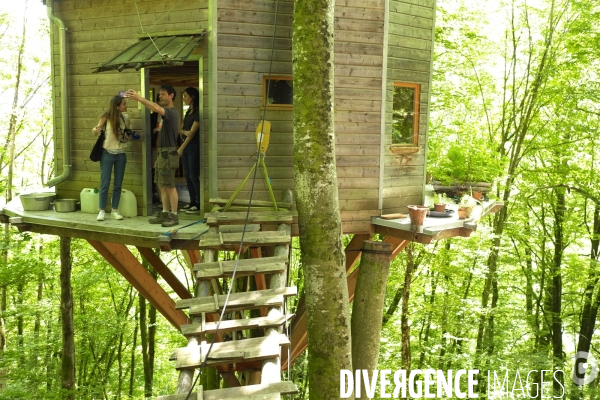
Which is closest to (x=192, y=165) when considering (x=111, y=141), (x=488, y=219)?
(x=111, y=141)

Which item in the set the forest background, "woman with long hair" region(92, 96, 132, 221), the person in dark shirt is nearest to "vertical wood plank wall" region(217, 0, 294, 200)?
"woman with long hair" region(92, 96, 132, 221)

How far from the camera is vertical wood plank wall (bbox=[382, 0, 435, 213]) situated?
807 cm

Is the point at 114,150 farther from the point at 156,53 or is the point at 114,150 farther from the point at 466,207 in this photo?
the point at 466,207

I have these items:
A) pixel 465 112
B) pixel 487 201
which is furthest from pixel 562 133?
pixel 487 201

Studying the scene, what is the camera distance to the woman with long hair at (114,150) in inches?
292

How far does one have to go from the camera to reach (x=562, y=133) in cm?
1523

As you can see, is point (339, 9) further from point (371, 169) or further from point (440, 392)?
point (440, 392)

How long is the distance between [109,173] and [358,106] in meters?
3.55

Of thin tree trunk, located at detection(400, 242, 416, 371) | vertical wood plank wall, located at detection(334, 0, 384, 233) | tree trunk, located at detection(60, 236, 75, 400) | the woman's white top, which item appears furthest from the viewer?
tree trunk, located at detection(60, 236, 75, 400)

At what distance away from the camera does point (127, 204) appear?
7.85 m

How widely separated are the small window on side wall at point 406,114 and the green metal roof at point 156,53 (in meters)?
2.99

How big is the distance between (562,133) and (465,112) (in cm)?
266

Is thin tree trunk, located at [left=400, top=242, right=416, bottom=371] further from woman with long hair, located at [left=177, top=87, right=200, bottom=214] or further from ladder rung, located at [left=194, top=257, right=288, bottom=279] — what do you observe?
ladder rung, located at [left=194, top=257, right=288, bottom=279]

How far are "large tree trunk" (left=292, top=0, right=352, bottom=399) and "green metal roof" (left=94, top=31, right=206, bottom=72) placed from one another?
6.00 feet
